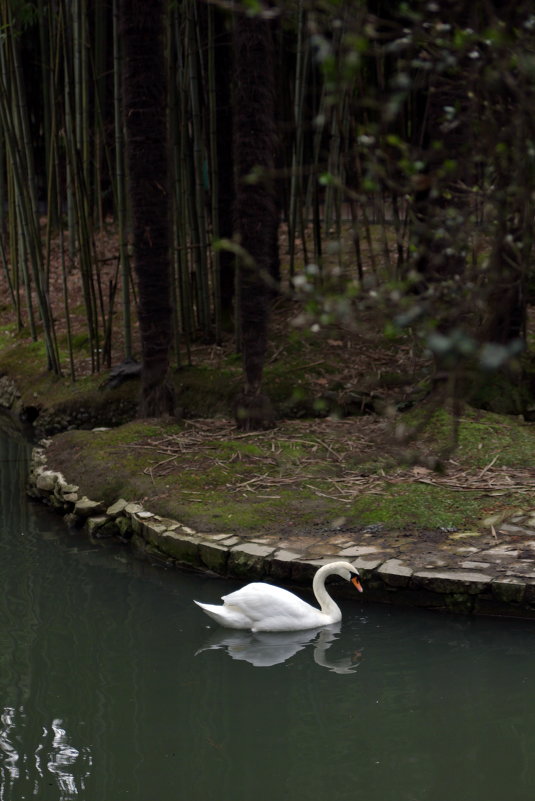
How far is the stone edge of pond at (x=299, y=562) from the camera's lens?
5.21 metres

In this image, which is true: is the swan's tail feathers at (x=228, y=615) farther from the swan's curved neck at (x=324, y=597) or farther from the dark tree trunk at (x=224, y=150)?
the dark tree trunk at (x=224, y=150)

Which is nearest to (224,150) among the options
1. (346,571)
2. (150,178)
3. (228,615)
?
(150,178)

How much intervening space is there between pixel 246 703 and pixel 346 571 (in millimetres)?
1040

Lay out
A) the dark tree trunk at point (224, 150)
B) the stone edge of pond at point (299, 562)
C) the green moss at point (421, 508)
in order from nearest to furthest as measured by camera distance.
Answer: the stone edge of pond at point (299, 562) → the green moss at point (421, 508) → the dark tree trunk at point (224, 150)

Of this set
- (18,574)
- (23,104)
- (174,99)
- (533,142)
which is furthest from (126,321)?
(533,142)

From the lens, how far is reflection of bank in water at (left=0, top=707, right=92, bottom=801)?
3.93 meters

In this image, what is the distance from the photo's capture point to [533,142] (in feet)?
7.58

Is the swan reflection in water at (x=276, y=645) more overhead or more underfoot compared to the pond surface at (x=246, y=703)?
more underfoot

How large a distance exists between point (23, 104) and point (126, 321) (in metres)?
2.89

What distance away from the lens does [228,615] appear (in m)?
5.29

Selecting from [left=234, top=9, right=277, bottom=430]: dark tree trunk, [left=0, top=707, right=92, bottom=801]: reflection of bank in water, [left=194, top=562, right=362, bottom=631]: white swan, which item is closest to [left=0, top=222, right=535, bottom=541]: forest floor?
[left=234, top=9, right=277, bottom=430]: dark tree trunk

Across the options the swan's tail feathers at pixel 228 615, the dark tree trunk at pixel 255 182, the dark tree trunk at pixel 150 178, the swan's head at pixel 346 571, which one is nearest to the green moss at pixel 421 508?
the swan's head at pixel 346 571

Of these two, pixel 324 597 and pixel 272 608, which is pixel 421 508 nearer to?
pixel 324 597

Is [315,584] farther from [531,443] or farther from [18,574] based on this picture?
[531,443]
